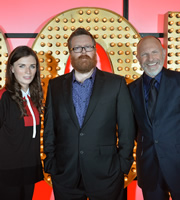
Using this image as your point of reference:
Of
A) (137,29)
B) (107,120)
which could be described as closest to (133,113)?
(107,120)

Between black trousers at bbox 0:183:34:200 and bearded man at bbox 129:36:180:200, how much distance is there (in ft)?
3.52

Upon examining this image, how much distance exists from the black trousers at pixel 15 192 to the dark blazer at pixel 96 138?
0.30 meters

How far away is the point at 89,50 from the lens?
87.1 inches

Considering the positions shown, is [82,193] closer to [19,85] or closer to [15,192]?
[15,192]

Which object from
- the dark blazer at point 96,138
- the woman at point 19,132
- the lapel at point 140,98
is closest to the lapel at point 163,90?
the lapel at point 140,98

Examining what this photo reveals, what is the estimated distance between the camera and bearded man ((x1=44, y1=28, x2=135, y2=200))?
203 centimetres

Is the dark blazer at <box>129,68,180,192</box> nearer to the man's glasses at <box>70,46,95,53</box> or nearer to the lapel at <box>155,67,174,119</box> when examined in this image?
the lapel at <box>155,67,174,119</box>

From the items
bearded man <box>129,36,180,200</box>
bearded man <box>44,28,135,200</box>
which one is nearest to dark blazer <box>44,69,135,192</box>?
bearded man <box>44,28,135,200</box>

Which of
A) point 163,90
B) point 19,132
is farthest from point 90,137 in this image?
point 163,90

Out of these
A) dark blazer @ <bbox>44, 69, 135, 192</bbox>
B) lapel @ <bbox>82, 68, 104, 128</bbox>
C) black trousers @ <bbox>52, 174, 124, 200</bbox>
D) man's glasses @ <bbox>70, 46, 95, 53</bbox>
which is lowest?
black trousers @ <bbox>52, 174, 124, 200</bbox>

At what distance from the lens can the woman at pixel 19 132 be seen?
2068 mm

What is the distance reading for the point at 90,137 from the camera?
2.02m

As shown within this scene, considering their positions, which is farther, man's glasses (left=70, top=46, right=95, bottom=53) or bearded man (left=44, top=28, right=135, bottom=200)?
man's glasses (left=70, top=46, right=95, bottom=53)

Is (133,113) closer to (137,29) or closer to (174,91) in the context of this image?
(174,91)
